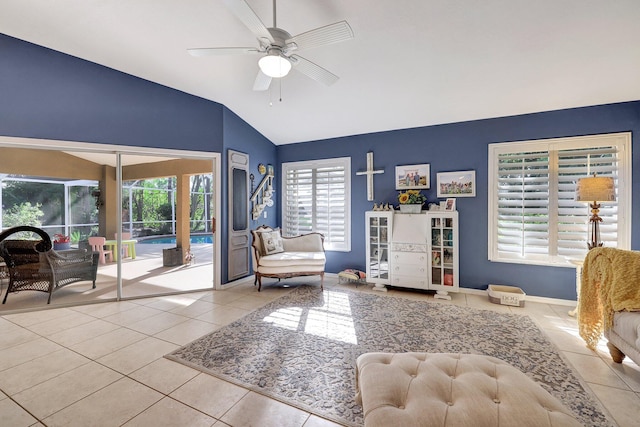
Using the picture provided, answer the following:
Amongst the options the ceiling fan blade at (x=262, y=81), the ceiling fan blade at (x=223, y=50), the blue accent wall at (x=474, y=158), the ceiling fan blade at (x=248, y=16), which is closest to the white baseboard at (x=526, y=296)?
the blue accent wall at (x=474, y=158)

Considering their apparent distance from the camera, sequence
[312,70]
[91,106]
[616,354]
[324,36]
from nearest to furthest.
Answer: [324,36], [616,354], [312,70], [91,106]

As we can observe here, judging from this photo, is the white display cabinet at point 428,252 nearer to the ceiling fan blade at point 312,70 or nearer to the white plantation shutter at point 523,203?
the white plantation shutter at point 523,203

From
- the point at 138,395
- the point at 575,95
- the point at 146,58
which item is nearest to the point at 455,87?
the point at 575,95

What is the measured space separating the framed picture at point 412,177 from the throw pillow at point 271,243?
7.40 feet

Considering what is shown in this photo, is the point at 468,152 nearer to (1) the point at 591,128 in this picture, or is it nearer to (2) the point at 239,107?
(1) the point at 591,128

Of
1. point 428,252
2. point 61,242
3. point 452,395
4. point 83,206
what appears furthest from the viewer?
point 428,252

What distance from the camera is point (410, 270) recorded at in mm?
4129

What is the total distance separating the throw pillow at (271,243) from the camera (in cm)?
449

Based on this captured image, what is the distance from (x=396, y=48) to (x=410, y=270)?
2976 mm

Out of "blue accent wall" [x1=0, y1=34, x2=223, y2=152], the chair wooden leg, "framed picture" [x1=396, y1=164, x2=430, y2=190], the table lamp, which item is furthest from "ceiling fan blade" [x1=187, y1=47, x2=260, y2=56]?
the chair wooden leg

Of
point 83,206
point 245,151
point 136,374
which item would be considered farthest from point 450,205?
point 83,206

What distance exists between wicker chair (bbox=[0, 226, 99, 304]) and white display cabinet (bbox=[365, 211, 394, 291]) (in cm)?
441

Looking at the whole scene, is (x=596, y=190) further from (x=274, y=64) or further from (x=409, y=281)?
(x=274, y=64)

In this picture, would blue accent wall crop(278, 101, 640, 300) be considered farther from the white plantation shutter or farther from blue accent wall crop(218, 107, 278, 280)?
blue accent wall crop(218, 107, 278, 280)
